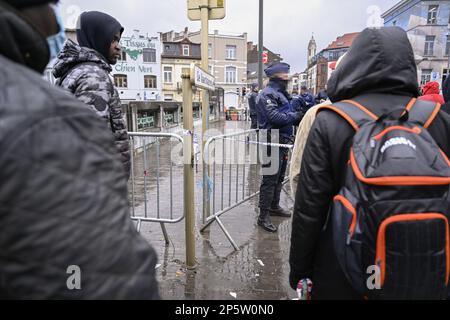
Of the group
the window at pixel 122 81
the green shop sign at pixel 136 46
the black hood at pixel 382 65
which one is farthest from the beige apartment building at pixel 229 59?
the black hood at pixel 382 65

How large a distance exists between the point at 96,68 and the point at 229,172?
9.75 feet

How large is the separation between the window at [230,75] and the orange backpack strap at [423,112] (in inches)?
2154

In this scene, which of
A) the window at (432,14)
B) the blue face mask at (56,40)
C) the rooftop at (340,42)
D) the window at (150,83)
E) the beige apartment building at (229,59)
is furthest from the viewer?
the rooftop at (340,42)

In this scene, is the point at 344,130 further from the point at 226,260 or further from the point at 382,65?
the point at 226,260

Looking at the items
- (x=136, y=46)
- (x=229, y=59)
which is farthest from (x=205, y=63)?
(x=229, y=59)

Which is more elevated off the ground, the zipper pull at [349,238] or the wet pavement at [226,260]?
the zipper pull at [349,238]

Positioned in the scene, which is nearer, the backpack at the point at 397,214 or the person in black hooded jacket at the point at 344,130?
the backpack at the point at 397,214

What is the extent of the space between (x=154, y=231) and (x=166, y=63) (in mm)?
47944

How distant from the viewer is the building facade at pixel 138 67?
40.9 meters

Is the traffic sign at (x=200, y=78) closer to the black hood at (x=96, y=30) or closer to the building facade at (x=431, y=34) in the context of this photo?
the black hood at (x=96, y=30)

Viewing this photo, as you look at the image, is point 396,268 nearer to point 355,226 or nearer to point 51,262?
point 355,226

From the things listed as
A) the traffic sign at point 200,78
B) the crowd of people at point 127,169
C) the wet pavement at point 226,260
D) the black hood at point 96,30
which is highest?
the black hood at point 96,30

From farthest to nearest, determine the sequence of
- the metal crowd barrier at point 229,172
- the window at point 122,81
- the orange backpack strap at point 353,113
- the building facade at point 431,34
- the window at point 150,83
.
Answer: the window at point 150,83
the window at point 122,81
the building facade at point 431,34
the metal crowd barrier at point 229,172
the orange backpack strap at point 353,113
